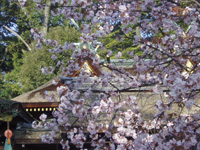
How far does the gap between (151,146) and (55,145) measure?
3560 millimetres

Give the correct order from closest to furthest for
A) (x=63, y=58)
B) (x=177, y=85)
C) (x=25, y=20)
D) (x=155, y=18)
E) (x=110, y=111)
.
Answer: (x=177, y=85)
(x=110, y=111)
(x=155, y=18)
(x=63, y=58)
(x=25, y=20)

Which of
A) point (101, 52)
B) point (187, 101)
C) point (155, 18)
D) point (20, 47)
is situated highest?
point (20, 47)

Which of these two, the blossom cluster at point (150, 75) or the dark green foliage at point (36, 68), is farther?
the dark green foliage at point (36, 68)

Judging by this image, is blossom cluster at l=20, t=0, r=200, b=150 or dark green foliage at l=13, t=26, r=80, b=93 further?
dark green foliage at l=13, t=26, r=80, b=93

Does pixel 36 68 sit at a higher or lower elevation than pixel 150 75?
higher

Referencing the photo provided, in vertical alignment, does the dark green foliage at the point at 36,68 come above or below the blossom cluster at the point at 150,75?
above

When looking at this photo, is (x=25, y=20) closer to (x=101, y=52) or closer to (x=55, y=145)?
(x=101, y=52)

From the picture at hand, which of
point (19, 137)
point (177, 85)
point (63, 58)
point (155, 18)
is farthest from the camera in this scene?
point (63, 58)

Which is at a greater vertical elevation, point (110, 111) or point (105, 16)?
point (105, 16)

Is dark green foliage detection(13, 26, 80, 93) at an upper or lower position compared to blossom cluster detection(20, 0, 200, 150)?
upper

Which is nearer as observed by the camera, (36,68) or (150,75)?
(150,75)

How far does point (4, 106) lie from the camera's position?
20.2 feet

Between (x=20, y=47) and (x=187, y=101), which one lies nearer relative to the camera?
(x=187, y=101)

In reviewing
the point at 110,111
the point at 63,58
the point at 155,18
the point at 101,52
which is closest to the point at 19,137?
the point at 110,111
